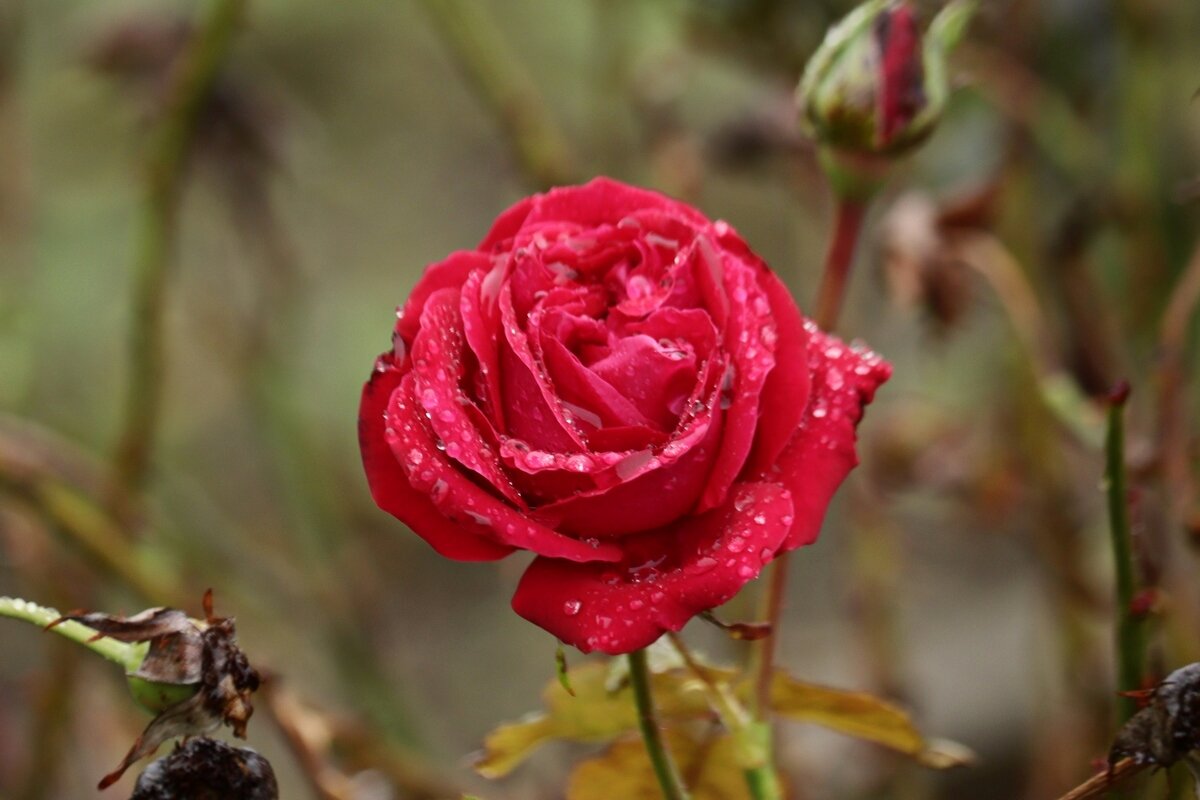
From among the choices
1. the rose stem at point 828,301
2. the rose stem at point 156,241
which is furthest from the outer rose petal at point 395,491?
the rose stem at point 156,241

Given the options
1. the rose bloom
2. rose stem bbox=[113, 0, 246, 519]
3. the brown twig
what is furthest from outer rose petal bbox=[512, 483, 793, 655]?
rose stem bbox=[113, 0, 246, 519]

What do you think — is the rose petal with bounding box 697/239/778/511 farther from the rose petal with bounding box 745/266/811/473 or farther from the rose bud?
the rose bud

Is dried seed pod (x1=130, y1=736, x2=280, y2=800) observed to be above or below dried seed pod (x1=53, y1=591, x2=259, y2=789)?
below

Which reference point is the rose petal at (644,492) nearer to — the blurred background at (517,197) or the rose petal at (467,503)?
the rose petal at (467,503)

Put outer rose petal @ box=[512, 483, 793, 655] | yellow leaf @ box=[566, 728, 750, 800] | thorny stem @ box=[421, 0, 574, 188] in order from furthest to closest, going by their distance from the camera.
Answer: thorny stem @ box=[421, 0, 574, 188] < yellow leaf @ box=[566, 728, 750, 800] < outer rose petal @ box=[512, 483, 793, 655]

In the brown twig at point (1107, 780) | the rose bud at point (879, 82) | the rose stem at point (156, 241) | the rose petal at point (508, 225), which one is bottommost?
the brown twig at point (1107, 780)

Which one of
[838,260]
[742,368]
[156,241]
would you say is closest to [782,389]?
[742,368]
